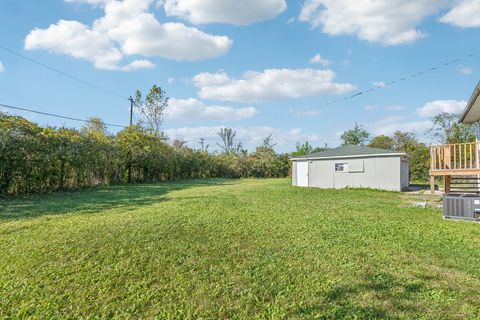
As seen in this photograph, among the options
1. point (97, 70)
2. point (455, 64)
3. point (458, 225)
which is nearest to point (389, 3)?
point (455, 64)

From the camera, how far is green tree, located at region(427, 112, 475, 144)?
2354 cm

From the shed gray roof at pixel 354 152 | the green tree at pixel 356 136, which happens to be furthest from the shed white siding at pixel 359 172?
the green tree at pixel 356 136

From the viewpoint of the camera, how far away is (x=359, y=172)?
621 inches

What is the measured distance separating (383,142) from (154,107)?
22254 mm

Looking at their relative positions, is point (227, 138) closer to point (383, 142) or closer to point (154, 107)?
point (154, 107)

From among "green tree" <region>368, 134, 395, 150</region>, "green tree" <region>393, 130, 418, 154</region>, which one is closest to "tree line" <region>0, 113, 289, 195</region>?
"green tree" <region>368, 134, 395, 150</region>

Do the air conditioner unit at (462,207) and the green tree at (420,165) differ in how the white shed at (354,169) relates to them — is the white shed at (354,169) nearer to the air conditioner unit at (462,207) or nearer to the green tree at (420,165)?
the green tree at (420,165)

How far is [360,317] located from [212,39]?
14261 mm

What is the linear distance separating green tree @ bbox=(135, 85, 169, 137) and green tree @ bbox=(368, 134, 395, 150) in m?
20.5

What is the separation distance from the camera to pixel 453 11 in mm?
10109

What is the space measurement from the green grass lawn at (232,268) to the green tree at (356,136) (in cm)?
3051

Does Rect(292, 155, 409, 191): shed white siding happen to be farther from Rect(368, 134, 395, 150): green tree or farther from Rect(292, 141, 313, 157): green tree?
Rect(368, 134, 395, 150): green tree

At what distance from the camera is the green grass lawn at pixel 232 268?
9.05ft

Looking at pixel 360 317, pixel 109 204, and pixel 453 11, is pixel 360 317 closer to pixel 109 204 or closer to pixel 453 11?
pixel 109 204
